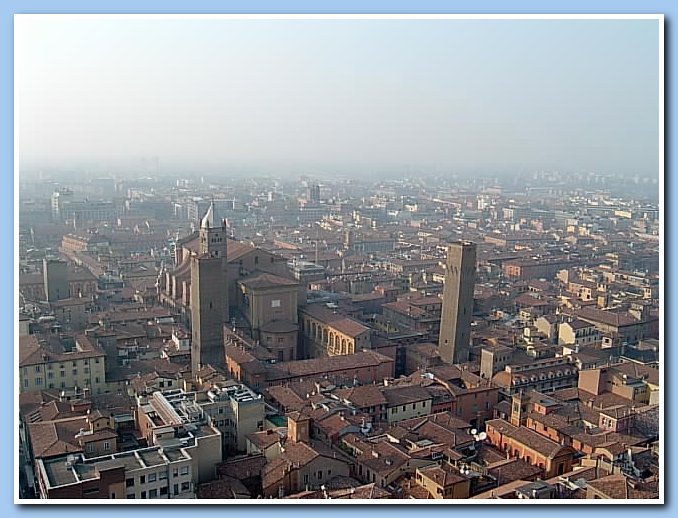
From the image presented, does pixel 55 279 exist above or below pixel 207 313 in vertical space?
above

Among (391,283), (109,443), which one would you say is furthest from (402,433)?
(391,283)

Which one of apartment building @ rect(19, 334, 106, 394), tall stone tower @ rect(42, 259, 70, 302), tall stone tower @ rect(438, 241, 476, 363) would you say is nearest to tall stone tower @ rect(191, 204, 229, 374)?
apartment building @ rect(19, 334, 106, 394)

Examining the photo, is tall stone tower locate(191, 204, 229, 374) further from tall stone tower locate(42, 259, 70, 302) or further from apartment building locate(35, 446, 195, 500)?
tall stone tower locate(42, 259, 70, 302)

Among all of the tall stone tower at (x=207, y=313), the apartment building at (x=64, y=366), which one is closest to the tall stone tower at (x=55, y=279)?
the apartment building at (x=64, y=366)

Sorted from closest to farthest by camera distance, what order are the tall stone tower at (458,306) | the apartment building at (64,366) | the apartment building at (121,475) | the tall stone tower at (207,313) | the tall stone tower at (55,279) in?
the apartment building at (121,475), the apartment building at (64,366), the tall stone tower at (207,313), the tall stone tower at (458,306), the tall stone tower at (55,279)

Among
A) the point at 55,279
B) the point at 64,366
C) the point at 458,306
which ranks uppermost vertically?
the point at 55,279

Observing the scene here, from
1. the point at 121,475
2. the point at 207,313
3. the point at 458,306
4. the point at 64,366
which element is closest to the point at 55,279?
the point at 64,366

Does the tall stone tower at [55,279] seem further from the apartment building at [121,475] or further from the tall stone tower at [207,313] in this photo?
the apartment building at [121,475]

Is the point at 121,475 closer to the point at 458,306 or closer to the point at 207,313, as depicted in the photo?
the point at 207,313

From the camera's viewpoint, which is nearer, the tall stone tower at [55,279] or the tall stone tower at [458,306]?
the tall stone tower at [458,306]
